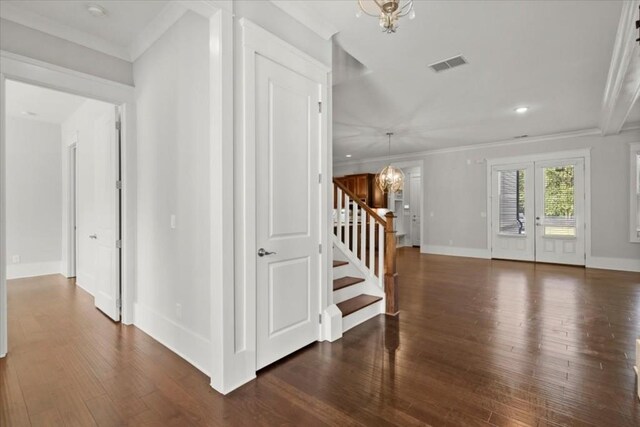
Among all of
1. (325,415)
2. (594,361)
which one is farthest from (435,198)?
(325,415)

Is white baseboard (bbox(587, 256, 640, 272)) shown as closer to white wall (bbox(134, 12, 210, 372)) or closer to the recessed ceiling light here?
white wall (bbox(134, 12, 210, 372))

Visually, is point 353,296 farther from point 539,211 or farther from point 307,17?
point 539,211

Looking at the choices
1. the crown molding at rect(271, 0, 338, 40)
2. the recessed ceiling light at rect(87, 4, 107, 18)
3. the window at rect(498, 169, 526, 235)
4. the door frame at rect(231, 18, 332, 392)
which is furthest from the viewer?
the window at rect(498, 169, 526, 235)

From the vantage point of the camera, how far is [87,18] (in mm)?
2832

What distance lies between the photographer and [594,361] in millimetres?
2549

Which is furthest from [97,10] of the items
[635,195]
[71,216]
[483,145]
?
[635,195]

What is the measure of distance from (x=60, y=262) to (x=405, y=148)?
8.36m

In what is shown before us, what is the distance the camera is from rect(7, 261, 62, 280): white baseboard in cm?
552

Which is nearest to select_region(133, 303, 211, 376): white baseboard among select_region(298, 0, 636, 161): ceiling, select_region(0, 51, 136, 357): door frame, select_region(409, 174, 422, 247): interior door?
select_region(0, 51, 136, 357): door frame

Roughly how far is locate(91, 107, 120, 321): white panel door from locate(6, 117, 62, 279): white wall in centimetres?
286

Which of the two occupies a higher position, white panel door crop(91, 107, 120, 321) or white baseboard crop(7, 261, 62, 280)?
white panel door crop(91, 107, 120, 321)

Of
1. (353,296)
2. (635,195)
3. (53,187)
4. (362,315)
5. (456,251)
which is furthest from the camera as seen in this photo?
(456,251)

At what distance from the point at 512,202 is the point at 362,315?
242 inches

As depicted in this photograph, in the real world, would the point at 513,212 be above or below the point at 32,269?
above
